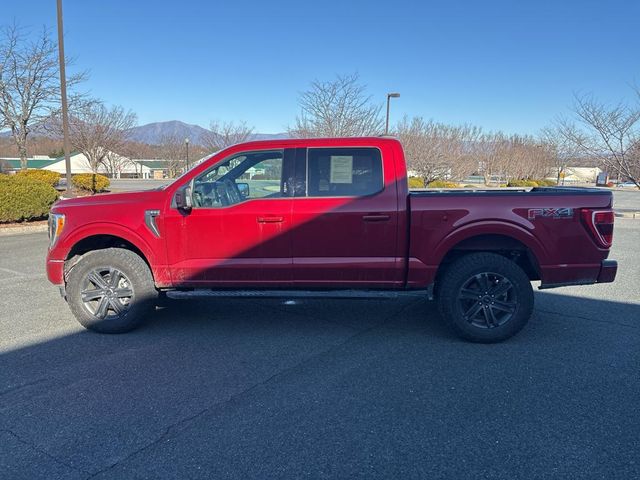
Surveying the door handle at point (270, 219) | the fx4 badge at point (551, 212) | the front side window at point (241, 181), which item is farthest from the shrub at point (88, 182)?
the fx4 badge at point (551, 212)

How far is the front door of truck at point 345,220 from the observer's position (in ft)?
13.7

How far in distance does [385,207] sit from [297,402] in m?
1.97

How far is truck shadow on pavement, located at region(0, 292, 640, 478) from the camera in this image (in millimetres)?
2543

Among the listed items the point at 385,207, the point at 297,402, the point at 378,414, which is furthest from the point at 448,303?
the point at 297,402

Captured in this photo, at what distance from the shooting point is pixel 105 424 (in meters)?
2.90

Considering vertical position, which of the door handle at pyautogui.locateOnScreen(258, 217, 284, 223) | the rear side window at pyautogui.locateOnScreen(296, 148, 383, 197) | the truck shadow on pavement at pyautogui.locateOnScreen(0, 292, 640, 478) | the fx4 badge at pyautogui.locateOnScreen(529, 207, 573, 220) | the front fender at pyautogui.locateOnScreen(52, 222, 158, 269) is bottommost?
the truck shadow on pavement at pyautogui.locateOnScreen(0, 292, 640, 478)

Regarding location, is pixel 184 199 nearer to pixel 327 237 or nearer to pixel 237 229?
pixel 237 229

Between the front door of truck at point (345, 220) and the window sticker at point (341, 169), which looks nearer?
the front door of truck at point (345, 220)

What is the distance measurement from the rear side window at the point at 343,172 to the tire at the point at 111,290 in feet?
6.26

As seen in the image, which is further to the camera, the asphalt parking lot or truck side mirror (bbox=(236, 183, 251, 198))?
truck side mirror (bbox=(236, 183, 251, 198))

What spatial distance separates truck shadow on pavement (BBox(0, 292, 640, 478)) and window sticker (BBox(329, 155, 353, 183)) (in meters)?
1.60

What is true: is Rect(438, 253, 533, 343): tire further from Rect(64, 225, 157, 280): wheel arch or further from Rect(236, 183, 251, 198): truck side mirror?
Rect(64, 225, 157, 280): wheel arch

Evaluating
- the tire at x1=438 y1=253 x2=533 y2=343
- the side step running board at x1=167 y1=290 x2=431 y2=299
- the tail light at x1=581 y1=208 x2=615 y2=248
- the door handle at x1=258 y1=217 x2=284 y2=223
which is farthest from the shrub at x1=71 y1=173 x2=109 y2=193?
the tail light at x1=581 y1=208 x2=615 y2=248

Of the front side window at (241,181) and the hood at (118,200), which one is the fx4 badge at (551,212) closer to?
the front side window at (241,181)
